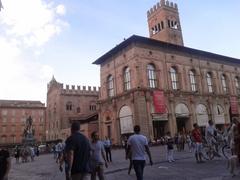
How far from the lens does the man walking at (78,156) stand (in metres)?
4.66

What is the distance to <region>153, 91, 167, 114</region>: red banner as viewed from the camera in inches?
1165

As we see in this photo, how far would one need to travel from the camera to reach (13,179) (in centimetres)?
1243

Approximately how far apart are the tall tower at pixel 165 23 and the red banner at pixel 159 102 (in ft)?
62.2

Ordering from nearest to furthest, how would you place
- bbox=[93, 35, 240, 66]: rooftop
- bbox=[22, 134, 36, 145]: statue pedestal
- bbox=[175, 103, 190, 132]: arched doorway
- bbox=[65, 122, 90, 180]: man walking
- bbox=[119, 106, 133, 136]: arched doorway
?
bbox=[65, 122, 90, 180]: man walking
bbox=[119, 106, 133, 136]: arched doorway
bbox=[93, 35, 240, 66]: rooftop
bbox=[175, 103, 190, 132]: arched doorway
bbox=[22, 134, 36, 145]: statue pedestal

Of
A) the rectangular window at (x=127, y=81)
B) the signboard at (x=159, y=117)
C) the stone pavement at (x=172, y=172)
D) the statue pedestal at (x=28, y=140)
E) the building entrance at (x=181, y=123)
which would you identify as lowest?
the stone pavement at (x=172, y=172)

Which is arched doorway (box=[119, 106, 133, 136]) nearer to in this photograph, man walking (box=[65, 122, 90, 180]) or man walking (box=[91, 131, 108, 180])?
man walking (box=[91, 131, 108, 180])

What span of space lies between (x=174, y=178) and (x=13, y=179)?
7828 mm

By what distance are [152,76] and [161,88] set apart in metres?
1.74

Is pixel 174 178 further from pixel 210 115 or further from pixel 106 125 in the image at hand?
pixel 210 115

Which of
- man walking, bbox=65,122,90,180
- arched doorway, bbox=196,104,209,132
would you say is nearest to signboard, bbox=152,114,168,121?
arched doorway, bbox=196,104,209,132

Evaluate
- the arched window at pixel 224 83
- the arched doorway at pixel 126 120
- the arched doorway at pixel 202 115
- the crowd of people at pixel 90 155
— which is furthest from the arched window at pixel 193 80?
the crowd of people at pixel 90 155

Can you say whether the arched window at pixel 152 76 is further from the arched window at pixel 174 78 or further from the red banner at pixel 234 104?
the red banner at pixel 234 104

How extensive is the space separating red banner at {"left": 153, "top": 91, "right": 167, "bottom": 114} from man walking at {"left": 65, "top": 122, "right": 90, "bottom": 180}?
25.1m

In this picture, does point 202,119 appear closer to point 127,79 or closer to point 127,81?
point 127,81
